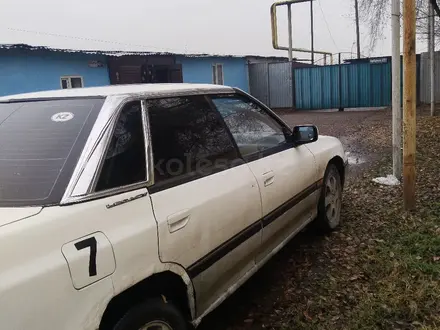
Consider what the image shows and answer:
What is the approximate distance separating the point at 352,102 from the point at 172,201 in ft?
63.9

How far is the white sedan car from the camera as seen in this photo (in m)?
1.62

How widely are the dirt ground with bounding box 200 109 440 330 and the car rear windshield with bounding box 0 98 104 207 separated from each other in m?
1.61

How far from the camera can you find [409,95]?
4.62 meters

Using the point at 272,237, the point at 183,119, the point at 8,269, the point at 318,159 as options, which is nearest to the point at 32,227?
Result: the point at 8,269

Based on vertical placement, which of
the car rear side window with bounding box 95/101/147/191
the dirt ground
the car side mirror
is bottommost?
the dirt ground

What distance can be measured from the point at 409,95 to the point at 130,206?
372 cm

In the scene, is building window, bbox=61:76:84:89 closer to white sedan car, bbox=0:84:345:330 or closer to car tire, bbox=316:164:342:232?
car tire, bbox=316:164:342:232

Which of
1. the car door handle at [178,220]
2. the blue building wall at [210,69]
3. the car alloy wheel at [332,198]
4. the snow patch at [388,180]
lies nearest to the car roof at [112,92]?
the car door handle at [178,220]

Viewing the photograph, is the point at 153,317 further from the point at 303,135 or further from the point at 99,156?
the point at 303,135

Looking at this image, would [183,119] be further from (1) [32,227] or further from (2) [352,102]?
(2) [352,102]

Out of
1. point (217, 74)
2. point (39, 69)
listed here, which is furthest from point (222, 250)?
point (217, 74)

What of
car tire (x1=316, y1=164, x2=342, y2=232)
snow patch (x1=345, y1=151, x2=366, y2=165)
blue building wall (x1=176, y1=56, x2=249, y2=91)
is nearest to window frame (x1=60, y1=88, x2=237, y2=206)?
car tire (x1=316, y1=164, x2=342, y2=232)

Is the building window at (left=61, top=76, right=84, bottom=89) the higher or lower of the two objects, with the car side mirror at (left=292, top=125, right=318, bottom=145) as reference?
higher

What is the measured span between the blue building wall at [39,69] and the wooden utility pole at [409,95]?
1212 centimetres
